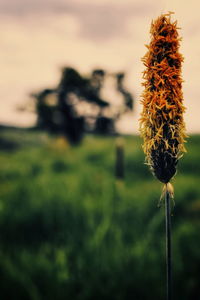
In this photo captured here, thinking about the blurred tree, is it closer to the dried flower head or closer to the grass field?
the grass field

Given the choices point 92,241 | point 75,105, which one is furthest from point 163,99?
point 75,105

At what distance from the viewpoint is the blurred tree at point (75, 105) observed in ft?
82.4

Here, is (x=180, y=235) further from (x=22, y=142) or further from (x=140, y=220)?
(x=22, y=142)

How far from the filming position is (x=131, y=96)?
2578 cm

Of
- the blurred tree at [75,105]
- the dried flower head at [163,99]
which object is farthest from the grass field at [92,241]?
the blurred tree at [75,105]

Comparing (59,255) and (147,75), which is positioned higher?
(147,75)

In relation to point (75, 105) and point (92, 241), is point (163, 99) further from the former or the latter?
point (75, 105)

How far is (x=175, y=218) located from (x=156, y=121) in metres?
10.0

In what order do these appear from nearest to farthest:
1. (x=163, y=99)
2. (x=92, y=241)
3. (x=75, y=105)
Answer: (x=163, y=99) < (x=92, y=241) < (x=75, y=105)

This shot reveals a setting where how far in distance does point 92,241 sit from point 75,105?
21151 mm

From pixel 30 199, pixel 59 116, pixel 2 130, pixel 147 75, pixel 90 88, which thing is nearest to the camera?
pixel 147 75

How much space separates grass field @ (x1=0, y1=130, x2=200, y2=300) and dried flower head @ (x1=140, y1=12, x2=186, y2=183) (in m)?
2.74

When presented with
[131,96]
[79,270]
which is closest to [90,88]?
[131,96]

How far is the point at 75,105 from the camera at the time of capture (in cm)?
2652
